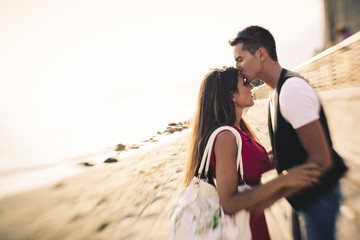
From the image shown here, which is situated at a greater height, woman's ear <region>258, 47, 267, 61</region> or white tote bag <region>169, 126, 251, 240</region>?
woman's ear <region>258, 47, 267, 61</region>

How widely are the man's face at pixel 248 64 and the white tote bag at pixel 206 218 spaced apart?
0.97 m

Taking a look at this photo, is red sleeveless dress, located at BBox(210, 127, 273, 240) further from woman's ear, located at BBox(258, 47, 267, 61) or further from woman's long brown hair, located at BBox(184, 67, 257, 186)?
woman's ear, located at BBox(258, 47, 267, 61)

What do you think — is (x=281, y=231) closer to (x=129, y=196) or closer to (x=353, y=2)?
(x=129, y=196)

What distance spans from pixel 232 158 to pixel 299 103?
67 cm

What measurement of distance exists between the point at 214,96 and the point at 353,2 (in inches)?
1159

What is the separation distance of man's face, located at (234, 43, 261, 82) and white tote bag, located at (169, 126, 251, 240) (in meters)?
0.97

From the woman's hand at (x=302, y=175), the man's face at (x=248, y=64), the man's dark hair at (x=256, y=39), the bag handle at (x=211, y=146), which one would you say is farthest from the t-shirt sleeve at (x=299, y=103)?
the man's dark hair at (x=256, y=39)

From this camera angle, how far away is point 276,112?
1.61 meters

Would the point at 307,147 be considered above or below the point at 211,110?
below

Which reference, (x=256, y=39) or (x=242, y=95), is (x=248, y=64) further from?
(x=242, y=95)

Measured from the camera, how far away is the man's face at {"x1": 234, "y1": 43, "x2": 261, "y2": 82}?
2.11m

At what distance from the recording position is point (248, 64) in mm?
2141

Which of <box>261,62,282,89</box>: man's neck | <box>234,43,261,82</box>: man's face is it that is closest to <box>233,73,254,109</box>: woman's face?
<box>234,43,261,82</box>: man's face

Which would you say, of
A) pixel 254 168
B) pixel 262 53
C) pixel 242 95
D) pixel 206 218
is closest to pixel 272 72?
pixel 262 53
